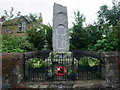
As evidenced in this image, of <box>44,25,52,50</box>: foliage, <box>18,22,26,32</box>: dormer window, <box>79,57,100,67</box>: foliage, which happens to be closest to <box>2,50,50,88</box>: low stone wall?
<box>79,57,100,67</box>: foliage

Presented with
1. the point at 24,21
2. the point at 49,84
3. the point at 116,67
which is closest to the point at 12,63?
the point at 49,84

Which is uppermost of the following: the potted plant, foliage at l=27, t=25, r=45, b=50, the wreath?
foliage at l=27, t=25, r=45, b=50

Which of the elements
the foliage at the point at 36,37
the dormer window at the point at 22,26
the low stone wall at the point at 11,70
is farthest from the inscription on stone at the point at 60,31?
the dormer window at the point at 22,26

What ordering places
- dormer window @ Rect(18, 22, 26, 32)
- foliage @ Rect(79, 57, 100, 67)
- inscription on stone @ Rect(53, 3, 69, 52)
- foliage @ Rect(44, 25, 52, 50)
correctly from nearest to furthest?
foliage @ Rect(79, 57, 100, 67)
inscription on stone @ Rect(53, 3, 69, 52)
foliage @ Rect(44, 25, 52, 50)
dormer window @ Rect(18, 22, 26, 32)

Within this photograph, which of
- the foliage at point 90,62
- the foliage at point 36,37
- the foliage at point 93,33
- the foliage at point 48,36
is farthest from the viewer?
the foliage at point 48,36

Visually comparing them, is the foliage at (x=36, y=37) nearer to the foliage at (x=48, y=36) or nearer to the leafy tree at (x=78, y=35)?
the foliage at (x=48, y=36)

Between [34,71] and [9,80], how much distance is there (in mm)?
1109

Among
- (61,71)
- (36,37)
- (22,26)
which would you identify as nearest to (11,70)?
(61,71)

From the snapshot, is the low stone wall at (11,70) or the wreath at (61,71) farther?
the wreath at (61,71)

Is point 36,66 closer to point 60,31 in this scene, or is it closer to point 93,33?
Answer: point 60,31

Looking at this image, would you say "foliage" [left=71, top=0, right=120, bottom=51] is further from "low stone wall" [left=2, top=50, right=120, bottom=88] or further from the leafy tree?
"low stone wall" [left=2, top=50, right=120, bottom=88]

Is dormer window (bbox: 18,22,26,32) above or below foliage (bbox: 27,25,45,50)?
above

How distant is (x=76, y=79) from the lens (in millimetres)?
4602

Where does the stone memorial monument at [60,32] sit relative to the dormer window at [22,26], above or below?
below
